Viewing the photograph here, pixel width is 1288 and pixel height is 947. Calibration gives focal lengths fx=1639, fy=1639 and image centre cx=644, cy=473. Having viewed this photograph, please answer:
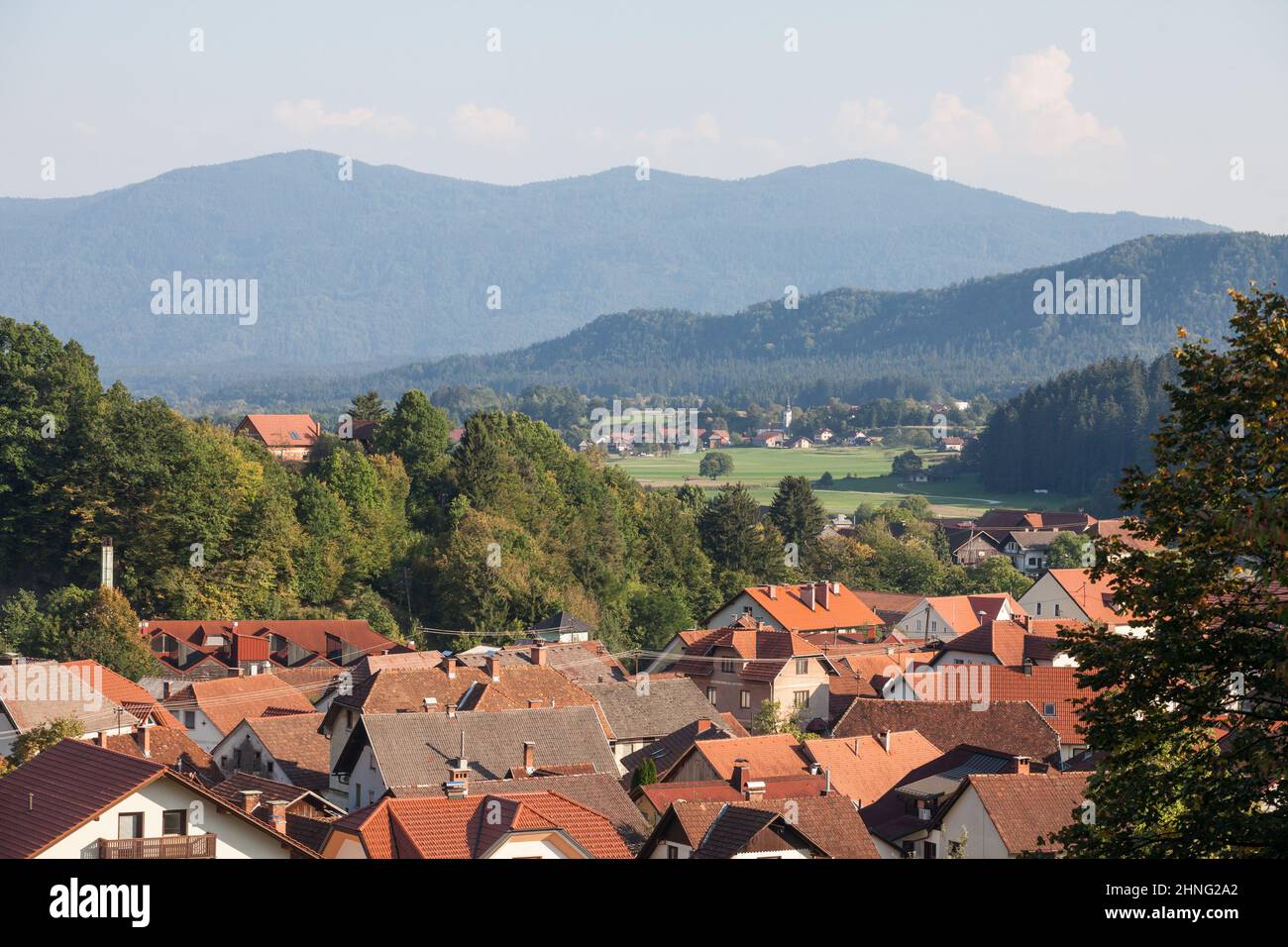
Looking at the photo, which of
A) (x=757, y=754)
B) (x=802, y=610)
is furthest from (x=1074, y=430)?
(x=757, y=754)

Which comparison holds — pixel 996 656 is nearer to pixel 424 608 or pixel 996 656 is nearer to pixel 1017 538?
pixel 424 608

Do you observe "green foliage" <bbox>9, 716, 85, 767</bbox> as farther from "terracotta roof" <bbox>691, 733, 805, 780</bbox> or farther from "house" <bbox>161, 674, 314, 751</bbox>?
"terracotta roof" <bbox>691, 733, 805, 780</bbox>

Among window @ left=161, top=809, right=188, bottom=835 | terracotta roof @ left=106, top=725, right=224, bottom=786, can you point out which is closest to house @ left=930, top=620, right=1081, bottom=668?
terracotta roof @ left=106, top=725, right=224, bottom=786

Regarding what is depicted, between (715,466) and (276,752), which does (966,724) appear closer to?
(276,752)

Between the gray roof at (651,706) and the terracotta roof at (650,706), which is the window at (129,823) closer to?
the terracotta roof at (650,706)

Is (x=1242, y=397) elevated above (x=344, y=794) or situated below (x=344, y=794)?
above

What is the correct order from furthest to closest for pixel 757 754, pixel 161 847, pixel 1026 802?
1. pixel 757 754
2. pixel 1026 802
3. pixel 161 847
